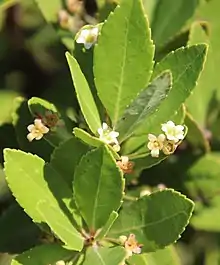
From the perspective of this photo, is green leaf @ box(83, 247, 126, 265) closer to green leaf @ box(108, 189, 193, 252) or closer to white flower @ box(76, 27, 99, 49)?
green leaf @ box(108, 189, 193, 252)

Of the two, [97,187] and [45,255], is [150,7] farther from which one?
[45,255]

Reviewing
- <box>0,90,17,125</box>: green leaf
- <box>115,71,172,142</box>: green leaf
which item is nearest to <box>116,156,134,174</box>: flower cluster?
<box>115,71,172,142</box>: green leaf

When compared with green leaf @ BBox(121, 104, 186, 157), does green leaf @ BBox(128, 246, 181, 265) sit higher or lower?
lower

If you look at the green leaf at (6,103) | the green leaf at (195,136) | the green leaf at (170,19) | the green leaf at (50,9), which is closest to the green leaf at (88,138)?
the green leaf at (195,136)

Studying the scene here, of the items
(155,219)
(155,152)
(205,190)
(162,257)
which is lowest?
(205,190)

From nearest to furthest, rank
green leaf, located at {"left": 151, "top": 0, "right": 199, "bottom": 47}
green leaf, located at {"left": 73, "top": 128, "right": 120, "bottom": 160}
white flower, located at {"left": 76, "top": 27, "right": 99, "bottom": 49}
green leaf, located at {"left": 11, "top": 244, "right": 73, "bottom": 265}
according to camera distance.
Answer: green leaf, located at {"left": 73, "top": 128, "right": 120, "bottom": 160}
green leaf, located at {"left": 11, "top": 244, "right": 73, "bottom": 265}
white flower, located at {"left": 76, "top": 27, "right": 99, "bottom": 49}
green leaf, located at {"left": 151, "top": 0, "right": 199, "bottom": 47}

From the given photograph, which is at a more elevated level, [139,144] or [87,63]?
[87,63]

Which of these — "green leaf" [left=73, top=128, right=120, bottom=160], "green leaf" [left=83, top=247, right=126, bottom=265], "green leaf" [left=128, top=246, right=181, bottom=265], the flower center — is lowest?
"green leaf" [left=128, top=246, right=181, bottom=265]

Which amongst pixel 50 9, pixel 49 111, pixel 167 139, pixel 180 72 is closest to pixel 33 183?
pixel 49 111
